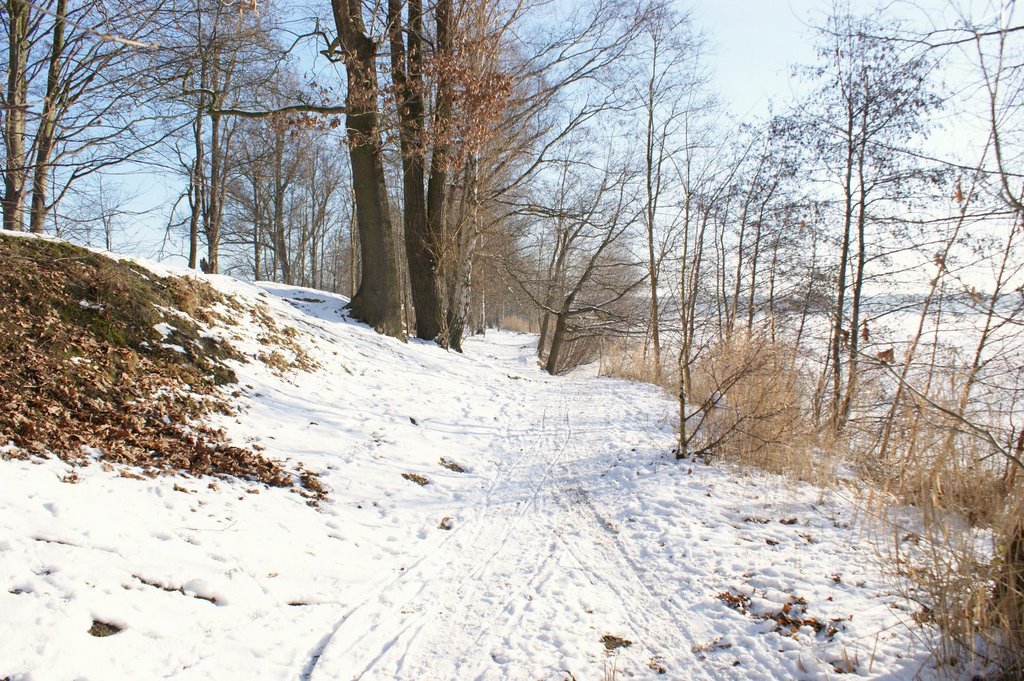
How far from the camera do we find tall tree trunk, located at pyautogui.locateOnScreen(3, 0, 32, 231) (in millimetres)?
4973

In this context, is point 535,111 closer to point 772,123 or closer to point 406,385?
point 772,123

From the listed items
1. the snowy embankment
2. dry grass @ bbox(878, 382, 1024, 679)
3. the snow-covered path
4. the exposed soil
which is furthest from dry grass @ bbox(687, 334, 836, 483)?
the exposed soil

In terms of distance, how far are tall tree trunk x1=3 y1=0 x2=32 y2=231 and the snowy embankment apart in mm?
2695

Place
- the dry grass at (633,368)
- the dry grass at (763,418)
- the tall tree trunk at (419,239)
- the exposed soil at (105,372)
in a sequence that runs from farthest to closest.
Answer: the dry grass at (633,368), the tall tree trunk at (419,239), the dry grass at (763,418), the exposed soil at (105,372)

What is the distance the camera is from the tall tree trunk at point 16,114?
196 inches

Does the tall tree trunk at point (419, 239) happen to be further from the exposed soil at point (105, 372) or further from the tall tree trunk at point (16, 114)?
the exposed soil at point (105, 372)

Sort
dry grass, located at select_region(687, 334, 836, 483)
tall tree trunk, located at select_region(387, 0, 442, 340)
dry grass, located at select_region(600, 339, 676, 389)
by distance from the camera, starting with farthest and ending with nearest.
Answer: dry grass, located at select_region(600, 339, 676, 389) < tall tree trunk, located at select_region(387, 0, 442, 340) < dry grass, located at select_region(687, 334, 836, 483)

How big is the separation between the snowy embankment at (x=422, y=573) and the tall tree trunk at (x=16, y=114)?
270 cm

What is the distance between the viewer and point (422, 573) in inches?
141

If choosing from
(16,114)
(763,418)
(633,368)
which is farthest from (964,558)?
(633,368)

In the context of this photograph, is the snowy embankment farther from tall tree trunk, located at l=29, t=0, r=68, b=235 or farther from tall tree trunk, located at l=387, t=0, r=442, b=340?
tall tree trunk, located at l=387, t=0, r=442, b=340

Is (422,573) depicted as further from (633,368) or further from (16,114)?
(633,368)

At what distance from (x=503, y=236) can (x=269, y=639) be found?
590 inches

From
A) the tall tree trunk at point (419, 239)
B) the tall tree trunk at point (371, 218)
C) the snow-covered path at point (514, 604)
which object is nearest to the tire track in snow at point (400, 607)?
the snow-covered path at point (514, 604)
